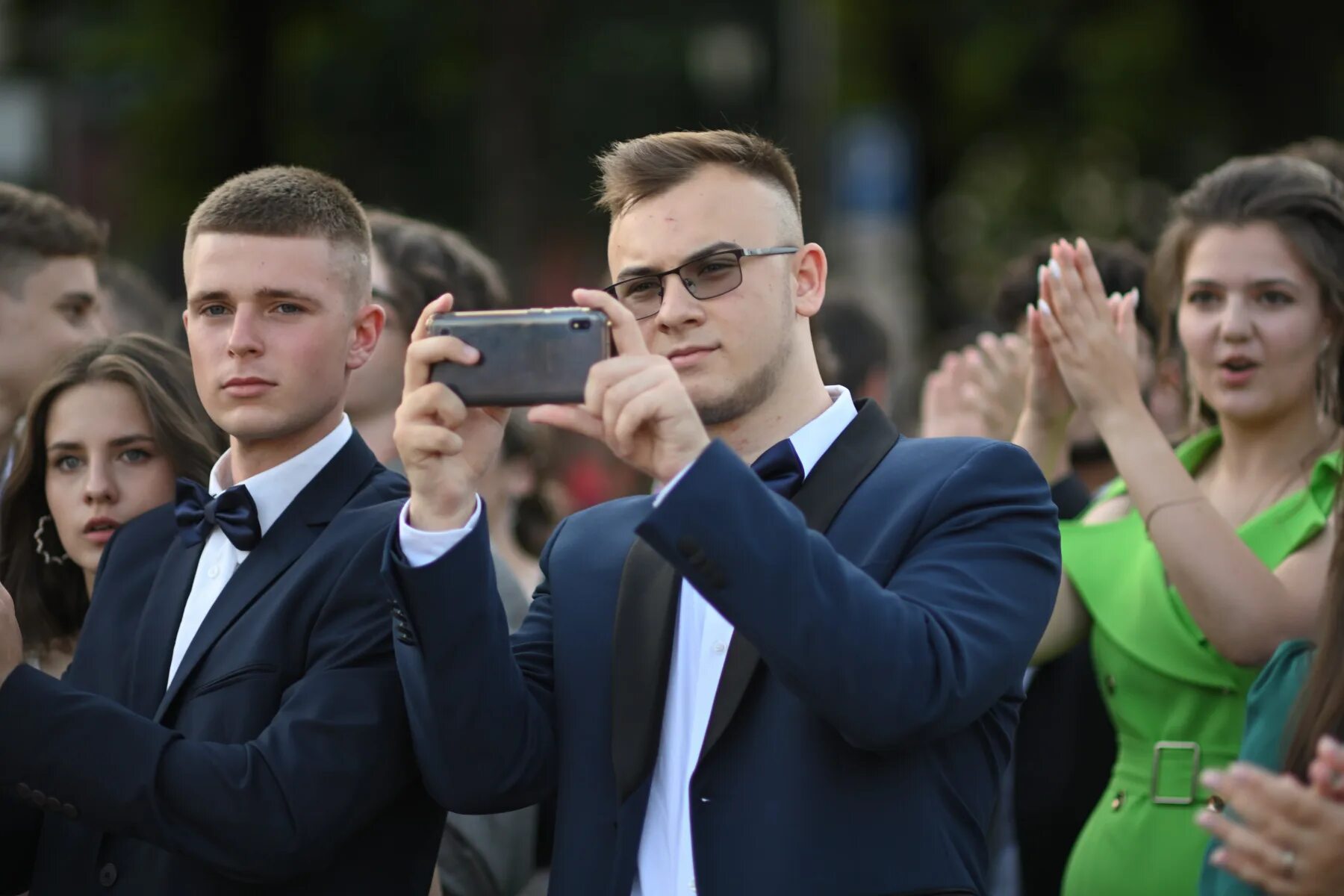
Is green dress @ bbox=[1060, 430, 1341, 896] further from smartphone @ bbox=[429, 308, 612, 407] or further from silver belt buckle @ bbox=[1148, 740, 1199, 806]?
smartphone @ bbox=[429, 308, 612, 407]

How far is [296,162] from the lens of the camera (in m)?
19.3

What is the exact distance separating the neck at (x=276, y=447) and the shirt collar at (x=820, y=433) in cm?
96


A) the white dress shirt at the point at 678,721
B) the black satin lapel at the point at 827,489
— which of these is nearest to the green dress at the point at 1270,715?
the black satin lapel at the point at 827,489

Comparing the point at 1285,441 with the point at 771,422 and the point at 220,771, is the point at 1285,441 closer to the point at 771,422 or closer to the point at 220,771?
the point at 771,422

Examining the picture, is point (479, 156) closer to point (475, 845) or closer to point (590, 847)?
point (475, 845)

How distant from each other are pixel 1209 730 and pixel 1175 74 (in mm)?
16325

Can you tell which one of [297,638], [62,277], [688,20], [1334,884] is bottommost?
[1334,884]

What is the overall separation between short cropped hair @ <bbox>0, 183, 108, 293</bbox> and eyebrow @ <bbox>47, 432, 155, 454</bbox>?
1063 millimetres

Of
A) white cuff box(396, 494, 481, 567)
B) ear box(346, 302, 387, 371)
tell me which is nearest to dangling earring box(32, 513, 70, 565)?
ear box(346, 302, 387, 371)

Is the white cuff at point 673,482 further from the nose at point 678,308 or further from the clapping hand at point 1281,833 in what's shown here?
the clapping hand at point 1281,833

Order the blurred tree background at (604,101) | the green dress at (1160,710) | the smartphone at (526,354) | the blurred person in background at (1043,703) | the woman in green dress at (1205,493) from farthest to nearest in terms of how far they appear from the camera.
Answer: the blurred tree background at (604,101), the blurred person in background at (1043,703), the green dress at (1160,710), the woman in green dress at (1205,493), the smartphone at (526,354)

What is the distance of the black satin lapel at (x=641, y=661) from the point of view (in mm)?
3262

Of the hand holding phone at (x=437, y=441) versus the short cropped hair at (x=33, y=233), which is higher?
the short cropped hair at (x=33, y=233)

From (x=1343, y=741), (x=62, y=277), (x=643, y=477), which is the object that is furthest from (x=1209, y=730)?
(x=643, y=477)
